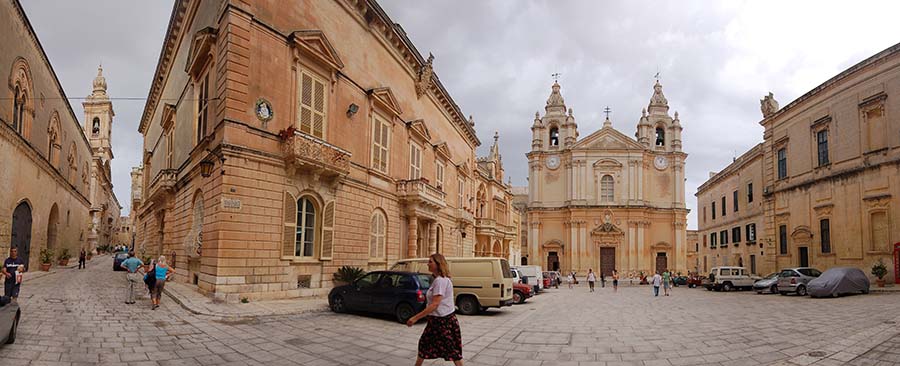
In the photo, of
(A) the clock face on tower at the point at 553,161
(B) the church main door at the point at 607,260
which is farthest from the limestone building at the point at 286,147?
(A) the clock face on tower at the point at 553,161

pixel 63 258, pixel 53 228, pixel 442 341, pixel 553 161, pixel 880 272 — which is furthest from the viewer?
pixel 553 161

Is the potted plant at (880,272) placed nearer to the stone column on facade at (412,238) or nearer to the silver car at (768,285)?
the silver car at (768,285)

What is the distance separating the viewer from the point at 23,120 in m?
21.2

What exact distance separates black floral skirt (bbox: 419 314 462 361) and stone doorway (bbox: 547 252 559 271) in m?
49.4

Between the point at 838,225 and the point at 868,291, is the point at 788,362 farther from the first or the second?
the point at 838,225

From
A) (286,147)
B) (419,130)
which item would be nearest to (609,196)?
(419,130)

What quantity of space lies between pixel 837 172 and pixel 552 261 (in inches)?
1200

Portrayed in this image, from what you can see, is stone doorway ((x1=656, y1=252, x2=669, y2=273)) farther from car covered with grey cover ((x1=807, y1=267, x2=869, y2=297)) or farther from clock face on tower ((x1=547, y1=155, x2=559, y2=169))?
car covered with grey cover ((x1=807, y1=267, x2=869, y2=297))

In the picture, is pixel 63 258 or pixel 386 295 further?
pixel 63 258

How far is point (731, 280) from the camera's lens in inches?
1209

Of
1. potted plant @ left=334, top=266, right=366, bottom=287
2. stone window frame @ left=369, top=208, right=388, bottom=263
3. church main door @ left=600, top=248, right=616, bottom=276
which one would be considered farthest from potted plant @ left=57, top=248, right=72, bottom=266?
church main door @ left=600, top=248, right=616, bottom=276

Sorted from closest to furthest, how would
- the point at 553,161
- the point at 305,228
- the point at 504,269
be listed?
the point at 504,269, the point at 305,228, the point at 553,161

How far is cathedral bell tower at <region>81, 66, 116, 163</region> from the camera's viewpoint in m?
60.9

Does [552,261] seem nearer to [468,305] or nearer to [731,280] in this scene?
[731,280]
